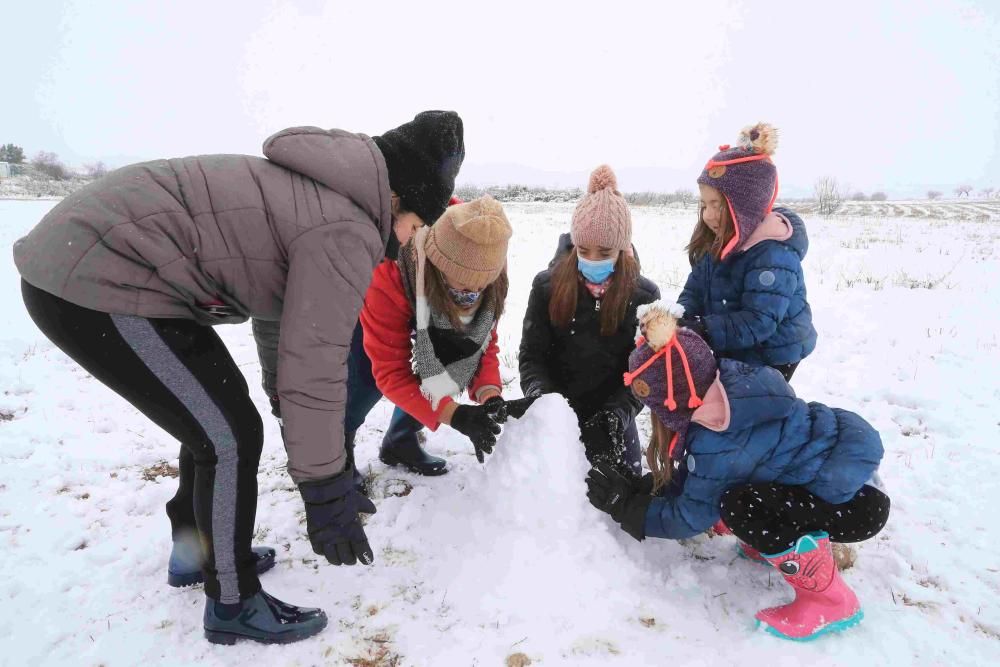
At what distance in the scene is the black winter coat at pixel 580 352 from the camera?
288 centimetres

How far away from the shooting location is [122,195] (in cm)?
148

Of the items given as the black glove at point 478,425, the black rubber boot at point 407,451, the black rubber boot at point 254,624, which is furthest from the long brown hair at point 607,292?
the black rubber boot at point 254,624

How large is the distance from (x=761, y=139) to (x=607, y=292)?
997mm

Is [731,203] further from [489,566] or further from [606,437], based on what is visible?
[489,566]

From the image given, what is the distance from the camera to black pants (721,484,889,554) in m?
1.91

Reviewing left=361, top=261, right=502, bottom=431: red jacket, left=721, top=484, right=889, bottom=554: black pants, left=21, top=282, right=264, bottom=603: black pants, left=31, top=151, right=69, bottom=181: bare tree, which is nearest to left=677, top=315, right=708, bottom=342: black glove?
left=721, top=484, right=889, bottom=554: black pants

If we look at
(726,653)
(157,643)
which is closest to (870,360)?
(726,653)

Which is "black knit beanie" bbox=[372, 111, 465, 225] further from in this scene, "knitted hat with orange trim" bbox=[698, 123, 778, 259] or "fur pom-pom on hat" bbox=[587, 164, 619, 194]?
"knitted hat with orange trim" bbox=[698, 123, 778, 259]

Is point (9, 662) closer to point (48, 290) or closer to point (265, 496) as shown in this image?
point (265, 496)

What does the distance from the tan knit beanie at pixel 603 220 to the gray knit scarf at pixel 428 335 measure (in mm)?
615

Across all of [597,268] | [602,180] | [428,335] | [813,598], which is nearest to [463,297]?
[428,335]

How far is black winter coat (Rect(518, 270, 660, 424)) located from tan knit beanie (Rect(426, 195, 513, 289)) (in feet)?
2.58

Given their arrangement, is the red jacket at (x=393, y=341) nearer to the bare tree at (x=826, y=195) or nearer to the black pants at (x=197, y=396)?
the black pants at (x=197, y=396)

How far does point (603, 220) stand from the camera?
8.55 ft
